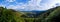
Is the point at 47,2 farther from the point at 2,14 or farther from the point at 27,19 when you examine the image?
the point at 2,14

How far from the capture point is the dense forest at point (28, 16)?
159cm

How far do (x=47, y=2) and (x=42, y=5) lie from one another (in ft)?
0.22

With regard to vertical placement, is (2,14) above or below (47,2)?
below

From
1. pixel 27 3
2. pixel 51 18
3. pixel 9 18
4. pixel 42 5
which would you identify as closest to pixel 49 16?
pixel 51 18

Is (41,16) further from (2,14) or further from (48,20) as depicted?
(2,14)

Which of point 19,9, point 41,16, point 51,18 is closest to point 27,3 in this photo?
point 19,9

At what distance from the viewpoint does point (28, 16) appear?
163 centimetres

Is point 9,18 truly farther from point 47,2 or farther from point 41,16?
point 47,2

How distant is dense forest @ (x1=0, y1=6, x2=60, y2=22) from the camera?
5.22 feet

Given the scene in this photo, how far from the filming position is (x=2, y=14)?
1.61 m

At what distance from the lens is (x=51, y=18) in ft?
5.21

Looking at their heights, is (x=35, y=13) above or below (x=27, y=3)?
below

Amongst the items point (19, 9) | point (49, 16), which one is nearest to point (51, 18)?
point (49, 16)

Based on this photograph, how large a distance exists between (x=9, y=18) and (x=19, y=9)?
6.0 inches
